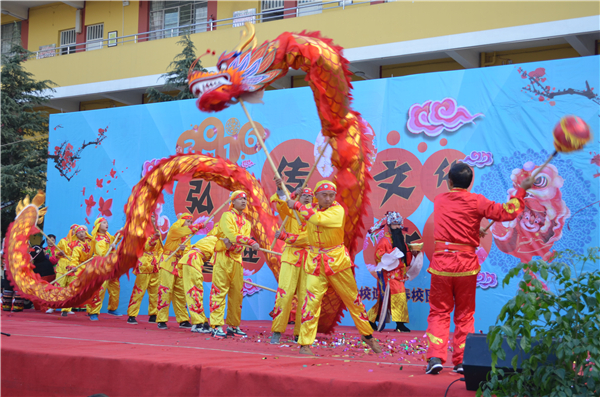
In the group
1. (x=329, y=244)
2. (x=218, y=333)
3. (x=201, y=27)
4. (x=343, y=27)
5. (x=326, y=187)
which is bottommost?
(x=218, y=333)

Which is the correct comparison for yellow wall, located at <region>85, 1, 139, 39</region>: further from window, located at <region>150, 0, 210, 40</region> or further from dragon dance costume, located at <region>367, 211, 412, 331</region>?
dragon dance costume, located at <region>367, 211, 412, 331</region>

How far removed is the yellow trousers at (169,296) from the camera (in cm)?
643

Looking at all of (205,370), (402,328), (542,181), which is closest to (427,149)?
(542,181)

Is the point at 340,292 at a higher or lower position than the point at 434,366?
higher

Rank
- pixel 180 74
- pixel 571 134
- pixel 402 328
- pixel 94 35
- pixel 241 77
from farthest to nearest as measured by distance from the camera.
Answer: pixel 94 35, pixel 180 74, pixel 402 328, pixel 241 77, pixel 571 134

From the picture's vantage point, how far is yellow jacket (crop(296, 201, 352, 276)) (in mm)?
4332

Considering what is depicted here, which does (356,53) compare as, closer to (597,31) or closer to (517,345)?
(597,31)

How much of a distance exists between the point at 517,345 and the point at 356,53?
24.8ft

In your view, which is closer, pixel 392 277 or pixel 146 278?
pixel 392 277

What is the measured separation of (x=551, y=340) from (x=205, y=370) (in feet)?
5.97

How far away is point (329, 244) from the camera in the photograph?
4461 millimetres

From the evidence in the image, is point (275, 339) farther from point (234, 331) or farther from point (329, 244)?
point (329, 244)

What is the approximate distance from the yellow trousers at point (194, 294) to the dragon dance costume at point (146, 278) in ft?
Answer: 4.48

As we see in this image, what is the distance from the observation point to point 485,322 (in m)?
6.29
